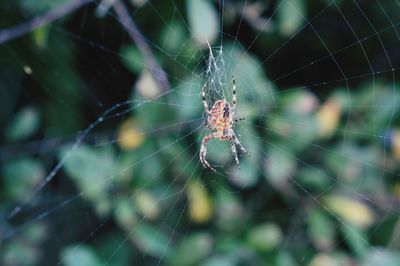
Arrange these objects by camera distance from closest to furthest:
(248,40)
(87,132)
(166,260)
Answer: (166,260), (248,40), (87,132)

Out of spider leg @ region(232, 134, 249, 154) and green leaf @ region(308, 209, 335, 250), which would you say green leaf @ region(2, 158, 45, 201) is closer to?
spider leg @ region(232, 134, 249, 154)

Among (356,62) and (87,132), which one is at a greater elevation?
(87,132)

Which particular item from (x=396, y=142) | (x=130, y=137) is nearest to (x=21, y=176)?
(x=130, y=137)

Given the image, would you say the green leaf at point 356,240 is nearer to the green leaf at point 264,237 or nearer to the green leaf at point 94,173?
the green leaf at point 264,237

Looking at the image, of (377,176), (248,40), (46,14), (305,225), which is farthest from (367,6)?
(46,14)

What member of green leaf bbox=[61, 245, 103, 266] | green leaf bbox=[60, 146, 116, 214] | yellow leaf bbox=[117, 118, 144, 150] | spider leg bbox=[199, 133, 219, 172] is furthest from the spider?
green leaf bbox=[61, 245, 103, 266]

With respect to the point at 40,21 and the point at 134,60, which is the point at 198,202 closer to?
the point at 134,60

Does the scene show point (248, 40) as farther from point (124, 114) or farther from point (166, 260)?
point (166, 260)
